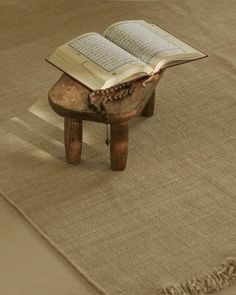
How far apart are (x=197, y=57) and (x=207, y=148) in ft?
0.88

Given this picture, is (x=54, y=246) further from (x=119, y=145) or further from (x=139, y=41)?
(x=139, y=41)

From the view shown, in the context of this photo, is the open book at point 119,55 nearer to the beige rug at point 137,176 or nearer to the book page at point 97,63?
the book page at point 97,63

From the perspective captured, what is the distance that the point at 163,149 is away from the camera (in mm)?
2438

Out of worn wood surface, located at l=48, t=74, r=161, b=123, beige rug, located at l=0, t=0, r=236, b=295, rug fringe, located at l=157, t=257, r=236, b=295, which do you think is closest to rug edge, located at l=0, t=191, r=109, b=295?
beige rug, located at l=0, t=0, r=236, b=295

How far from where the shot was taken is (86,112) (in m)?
2.16

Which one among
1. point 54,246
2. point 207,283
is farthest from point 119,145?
point 207,283

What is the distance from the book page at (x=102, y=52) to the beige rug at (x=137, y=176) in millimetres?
282

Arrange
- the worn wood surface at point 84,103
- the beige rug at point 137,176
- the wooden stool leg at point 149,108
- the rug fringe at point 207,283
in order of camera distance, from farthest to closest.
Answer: the wooden stool leg at point 149,108, the worn wood surface at point 84,103, the beige rug at point 137,176, the rug fringe at point 207,283

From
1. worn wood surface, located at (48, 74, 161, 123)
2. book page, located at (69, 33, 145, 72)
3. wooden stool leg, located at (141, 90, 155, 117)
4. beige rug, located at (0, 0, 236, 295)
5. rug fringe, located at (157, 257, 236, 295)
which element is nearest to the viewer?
rug fringe, located at (157, 257, 236, 295)

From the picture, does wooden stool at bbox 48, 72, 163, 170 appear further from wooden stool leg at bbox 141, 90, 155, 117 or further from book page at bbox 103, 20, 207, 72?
wooden stool leg at bbox 141, 90, 155, 117

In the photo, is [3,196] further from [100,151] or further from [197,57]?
[197,57]

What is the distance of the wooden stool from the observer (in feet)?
7.12

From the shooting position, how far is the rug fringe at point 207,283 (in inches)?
76.7

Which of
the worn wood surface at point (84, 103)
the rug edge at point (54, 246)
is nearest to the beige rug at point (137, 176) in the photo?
the rug edge at point (54, 246)
